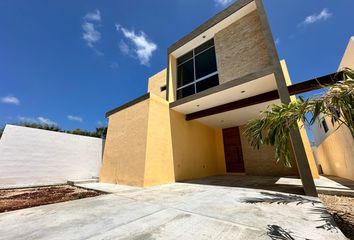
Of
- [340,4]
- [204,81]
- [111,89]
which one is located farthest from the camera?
[111,89]

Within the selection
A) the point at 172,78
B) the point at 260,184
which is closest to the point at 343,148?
the point at 260,184

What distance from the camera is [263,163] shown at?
8773 mm

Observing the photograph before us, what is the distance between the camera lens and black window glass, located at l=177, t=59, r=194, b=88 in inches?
312

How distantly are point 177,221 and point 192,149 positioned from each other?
5.96 metres

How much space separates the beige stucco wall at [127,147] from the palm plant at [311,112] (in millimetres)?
4137

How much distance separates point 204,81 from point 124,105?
13.9 feet

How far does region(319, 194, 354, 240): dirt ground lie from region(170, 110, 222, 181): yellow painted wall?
4.96m

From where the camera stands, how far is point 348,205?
3.12 meters

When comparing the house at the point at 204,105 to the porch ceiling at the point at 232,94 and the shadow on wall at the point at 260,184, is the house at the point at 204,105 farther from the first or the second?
the shadow on wall at the point at 260,184

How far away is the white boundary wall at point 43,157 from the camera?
602 cm

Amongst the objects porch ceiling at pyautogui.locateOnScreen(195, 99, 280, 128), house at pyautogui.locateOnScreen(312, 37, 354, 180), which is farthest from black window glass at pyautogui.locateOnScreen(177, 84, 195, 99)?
house at pyautogui.locateOnScreen(312, 37, 354, 180)

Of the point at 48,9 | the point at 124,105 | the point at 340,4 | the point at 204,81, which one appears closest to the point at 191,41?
the point at 204,81

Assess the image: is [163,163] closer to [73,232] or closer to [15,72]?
[73,232]

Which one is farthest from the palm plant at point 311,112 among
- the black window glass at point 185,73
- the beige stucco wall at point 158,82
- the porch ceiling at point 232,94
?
the beige stucco wall at point 158,82
